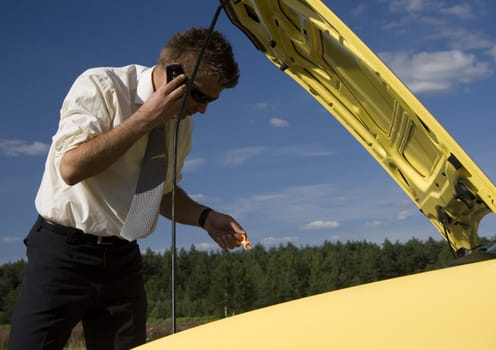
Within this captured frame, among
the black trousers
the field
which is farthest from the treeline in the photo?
the black trousers

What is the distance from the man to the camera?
2.22 m

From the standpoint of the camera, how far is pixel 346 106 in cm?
230

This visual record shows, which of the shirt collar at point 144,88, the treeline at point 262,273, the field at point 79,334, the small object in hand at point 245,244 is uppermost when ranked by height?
the treeline at point 262,273

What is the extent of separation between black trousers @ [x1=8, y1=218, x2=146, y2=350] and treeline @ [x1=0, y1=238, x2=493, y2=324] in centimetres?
3299

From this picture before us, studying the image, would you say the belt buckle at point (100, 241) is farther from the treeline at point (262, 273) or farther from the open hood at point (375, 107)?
the treeline at point (262, 273)

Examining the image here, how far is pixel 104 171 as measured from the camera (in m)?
2.45

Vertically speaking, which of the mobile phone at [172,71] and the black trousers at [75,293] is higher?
the mobile phone at [172,71]

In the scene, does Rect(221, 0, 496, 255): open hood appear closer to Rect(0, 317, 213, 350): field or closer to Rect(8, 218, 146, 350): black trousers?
Rect(0, 317, 213, 350): field

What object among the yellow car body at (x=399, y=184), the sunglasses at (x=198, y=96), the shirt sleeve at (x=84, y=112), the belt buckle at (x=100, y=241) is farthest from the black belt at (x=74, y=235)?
the yellow car body at (x=399, y=184)

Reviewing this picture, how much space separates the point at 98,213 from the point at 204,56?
2.48 feet

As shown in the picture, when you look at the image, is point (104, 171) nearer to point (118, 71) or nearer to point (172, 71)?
point (118, 71)

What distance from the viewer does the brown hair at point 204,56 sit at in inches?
90.1

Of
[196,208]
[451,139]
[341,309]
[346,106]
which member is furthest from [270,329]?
[196,208]

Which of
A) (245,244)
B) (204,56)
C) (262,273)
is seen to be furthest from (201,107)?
(262,273)
